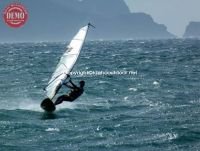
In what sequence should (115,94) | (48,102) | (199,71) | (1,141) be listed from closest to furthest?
(1,141) → (48,102) → (115,94) → (199,71)

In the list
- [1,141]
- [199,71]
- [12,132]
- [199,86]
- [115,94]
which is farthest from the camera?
[199,71]

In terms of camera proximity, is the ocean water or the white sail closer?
the ocean water

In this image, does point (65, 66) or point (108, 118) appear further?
point (65, 66)

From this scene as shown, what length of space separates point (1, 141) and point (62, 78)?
6.15m

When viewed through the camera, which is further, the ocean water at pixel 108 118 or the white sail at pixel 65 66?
the white sail at pixel 65 66

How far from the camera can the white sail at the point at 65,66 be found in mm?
28531

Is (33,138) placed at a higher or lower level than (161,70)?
higher

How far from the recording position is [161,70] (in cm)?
5931

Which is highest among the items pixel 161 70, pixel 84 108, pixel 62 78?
pixel 62 78

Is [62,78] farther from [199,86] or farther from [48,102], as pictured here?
[199,86]

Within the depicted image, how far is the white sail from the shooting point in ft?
93.6

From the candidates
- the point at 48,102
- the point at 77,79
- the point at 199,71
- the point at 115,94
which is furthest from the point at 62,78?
the point at 199,71

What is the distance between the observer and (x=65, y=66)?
96.1 ft

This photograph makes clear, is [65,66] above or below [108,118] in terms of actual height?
above
